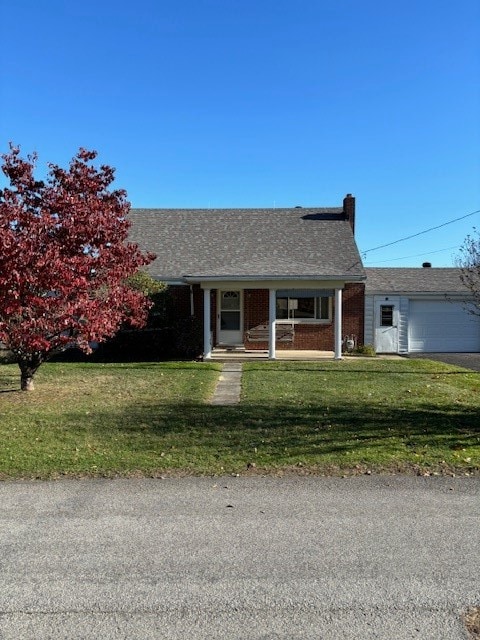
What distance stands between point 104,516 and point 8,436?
10.6ft

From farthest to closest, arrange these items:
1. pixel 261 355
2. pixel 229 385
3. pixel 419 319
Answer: pixel 419 319 → pixel 261 355 → pixel 229 385

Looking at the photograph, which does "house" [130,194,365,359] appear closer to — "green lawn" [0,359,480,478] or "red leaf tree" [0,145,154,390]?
"green lawn" [0,359,480,478]

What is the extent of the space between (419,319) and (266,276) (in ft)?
26.8

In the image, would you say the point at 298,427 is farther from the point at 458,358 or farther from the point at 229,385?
the point at 458,358

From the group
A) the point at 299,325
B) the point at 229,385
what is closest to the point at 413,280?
the point at 299,325

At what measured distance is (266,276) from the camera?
1600cm

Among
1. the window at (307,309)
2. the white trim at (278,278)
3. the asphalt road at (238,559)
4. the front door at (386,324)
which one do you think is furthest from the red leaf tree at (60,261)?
the front door at (386,324)

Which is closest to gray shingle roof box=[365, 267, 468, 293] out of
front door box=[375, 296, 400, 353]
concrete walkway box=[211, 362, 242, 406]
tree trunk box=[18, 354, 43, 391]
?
front door box=[375, 296, 400, 353]

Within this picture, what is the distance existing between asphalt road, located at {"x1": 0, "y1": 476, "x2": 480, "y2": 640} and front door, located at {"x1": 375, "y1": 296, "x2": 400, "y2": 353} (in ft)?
51.3

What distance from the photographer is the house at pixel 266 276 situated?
1634 cm

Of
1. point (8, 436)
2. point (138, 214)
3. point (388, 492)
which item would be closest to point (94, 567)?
point (388, 492)

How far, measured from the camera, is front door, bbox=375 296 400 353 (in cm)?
2066

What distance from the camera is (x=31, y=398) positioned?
972 cm

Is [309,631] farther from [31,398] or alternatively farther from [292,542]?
[31,398]
